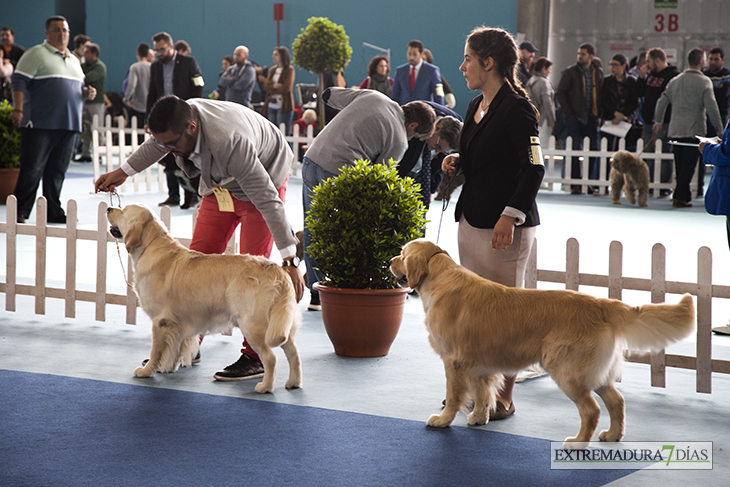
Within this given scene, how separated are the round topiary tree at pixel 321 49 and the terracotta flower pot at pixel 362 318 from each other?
1068cm

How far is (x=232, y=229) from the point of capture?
4305 millimetres

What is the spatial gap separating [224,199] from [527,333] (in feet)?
5.73

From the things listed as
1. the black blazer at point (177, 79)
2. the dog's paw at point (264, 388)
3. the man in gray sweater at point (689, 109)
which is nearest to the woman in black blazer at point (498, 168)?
the dog's paw at point (264, 388)

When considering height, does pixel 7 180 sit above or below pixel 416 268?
above

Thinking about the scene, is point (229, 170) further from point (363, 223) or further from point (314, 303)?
point (314, 303)

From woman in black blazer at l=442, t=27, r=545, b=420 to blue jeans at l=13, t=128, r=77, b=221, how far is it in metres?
6.13

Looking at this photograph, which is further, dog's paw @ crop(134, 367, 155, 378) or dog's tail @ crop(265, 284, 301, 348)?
dog's paw @ crop(134, 367, 155, 378)

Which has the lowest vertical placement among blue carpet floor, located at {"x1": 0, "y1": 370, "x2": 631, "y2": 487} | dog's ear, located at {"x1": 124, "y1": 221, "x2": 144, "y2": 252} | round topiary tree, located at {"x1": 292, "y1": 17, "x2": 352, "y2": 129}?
blue carpet floor, located at {"x1": 0, "y1": 370, "x2": 631, "y2": 487}

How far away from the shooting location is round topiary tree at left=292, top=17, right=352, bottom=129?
14.5m

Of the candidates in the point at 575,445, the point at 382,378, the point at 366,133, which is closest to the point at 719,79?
the point at 366,133

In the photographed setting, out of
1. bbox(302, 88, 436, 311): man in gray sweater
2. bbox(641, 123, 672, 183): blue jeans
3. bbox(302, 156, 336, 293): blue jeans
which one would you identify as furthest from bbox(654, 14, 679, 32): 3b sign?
bbox(302, 156, 336, 293): blue jeans

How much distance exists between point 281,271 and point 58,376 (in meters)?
1.32

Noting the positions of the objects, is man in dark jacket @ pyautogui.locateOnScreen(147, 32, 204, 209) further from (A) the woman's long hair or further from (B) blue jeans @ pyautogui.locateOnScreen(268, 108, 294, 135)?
(A) the woman's long hair

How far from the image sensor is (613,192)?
38.2 feet
